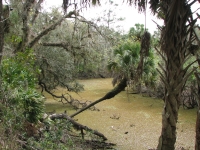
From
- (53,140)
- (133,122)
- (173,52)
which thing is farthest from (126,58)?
(53,140)

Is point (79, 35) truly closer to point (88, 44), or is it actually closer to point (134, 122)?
point (88, 44)

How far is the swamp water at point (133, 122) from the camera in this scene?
20.5ft

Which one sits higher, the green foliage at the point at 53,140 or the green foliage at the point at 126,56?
the green foliage at the point at 126,56

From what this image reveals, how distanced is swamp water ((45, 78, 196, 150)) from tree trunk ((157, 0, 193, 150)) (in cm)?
219

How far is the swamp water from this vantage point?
6.24m

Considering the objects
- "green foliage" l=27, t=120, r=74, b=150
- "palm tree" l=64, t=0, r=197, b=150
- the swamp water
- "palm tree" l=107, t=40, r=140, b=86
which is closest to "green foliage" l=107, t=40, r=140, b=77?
"palm tree" l=107, t=40, r=140, b=86

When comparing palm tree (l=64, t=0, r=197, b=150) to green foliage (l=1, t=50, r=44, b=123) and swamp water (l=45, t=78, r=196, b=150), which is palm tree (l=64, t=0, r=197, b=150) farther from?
swamp water (l=45, t=78, r=196, b=150)

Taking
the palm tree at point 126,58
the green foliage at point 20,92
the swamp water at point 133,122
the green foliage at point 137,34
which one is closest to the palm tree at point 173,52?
the green foliage at point 20,92

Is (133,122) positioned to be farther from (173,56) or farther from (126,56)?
→ (173,56)

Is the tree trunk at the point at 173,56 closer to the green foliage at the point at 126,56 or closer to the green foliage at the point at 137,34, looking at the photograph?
the green foliage at the point at 126,56

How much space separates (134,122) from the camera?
7.99 m

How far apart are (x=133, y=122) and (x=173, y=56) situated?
15.5 feet

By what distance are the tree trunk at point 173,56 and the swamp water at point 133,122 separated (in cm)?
219

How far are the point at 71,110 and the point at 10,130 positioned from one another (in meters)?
7.04
